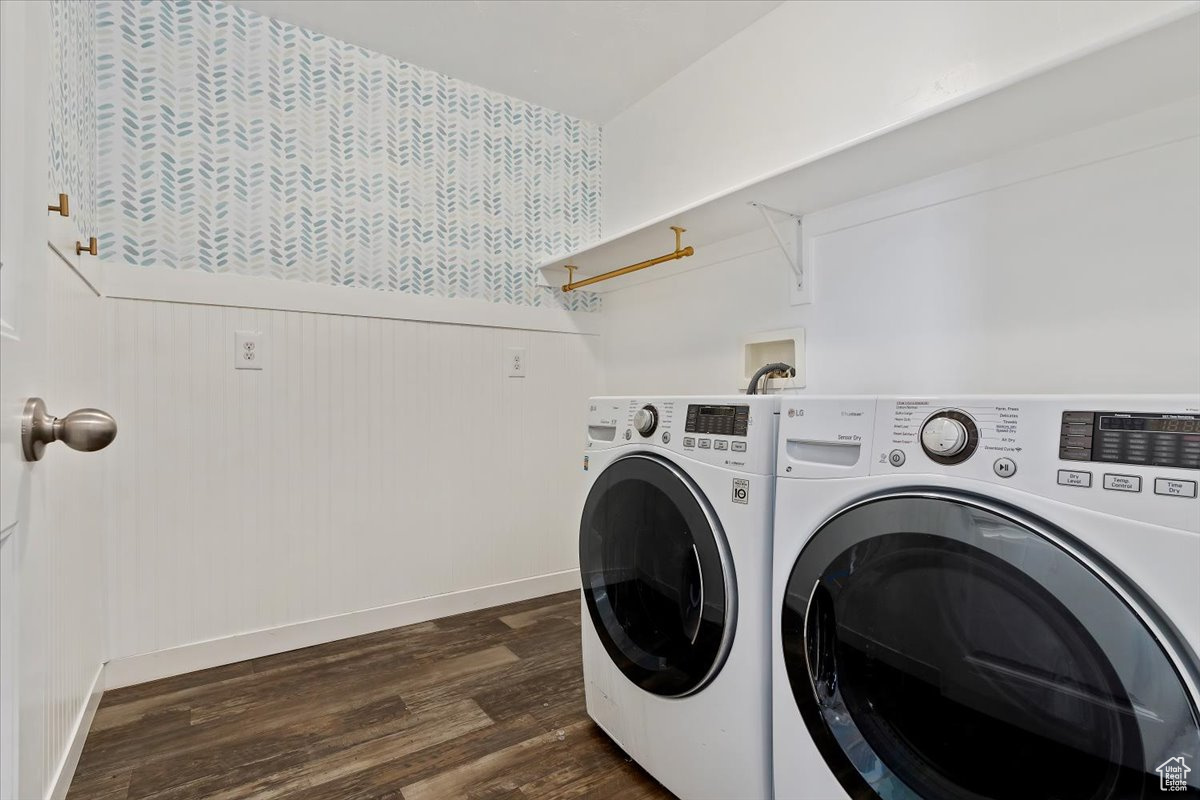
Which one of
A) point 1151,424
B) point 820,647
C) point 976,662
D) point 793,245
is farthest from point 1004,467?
point 793,245

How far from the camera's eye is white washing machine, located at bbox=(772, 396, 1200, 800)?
65cm

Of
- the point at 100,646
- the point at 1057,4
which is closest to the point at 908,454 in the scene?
the point at 1057,4

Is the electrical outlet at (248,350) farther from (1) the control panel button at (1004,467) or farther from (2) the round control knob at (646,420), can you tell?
(1) the control panel button at (1004,467)

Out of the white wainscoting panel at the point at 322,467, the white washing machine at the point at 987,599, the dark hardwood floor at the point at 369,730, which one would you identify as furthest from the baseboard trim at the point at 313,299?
the white washing machine at the point at 987,599

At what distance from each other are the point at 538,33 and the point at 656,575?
1942 mm

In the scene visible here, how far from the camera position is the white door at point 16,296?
45 cm

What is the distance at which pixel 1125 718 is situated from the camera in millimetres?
666

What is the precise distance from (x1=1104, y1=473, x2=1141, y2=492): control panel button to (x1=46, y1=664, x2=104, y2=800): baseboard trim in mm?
1875

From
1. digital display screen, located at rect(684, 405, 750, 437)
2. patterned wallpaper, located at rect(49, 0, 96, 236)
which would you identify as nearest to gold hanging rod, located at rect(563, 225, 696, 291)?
digital display screen, located at rect(684, 405, 750, 437)

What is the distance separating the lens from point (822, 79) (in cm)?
186

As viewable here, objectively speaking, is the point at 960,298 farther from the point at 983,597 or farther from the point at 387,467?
the point at 387,467

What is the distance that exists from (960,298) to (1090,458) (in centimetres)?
97

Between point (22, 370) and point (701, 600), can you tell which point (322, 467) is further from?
point (22, 370)

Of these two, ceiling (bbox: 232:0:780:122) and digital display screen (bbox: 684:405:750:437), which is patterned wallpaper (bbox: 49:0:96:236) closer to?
ceiling (bbox: 232:0:780:122)
